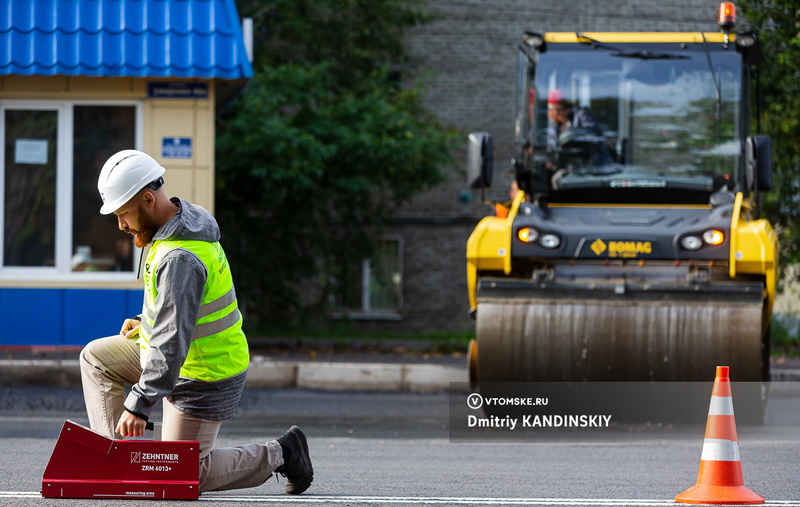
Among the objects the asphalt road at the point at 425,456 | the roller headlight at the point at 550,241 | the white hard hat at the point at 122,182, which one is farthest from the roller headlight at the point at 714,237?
the white hard hat at the point at 122,182

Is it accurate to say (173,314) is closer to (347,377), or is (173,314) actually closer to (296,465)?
(296,465)

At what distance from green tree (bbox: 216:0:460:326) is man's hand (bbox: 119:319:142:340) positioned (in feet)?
28.9

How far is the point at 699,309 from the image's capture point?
880 cm

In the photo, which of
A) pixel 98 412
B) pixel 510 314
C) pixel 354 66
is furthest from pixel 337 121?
pixel 98 412

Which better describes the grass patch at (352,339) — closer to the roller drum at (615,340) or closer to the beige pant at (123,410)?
the roller drum at (615,340)

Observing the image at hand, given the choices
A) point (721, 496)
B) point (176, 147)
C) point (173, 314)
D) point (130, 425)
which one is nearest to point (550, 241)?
point (721, 496)

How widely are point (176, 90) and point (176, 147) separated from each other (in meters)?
0.55

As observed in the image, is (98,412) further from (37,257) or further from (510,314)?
(37,257)

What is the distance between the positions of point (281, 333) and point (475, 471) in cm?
1122

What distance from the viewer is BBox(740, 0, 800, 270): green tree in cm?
1418

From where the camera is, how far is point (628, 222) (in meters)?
9.62

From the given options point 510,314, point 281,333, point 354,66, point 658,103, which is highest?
point 354,66

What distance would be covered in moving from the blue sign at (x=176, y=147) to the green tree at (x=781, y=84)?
21.0 feet

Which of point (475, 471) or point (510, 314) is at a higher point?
point (510, 314)
